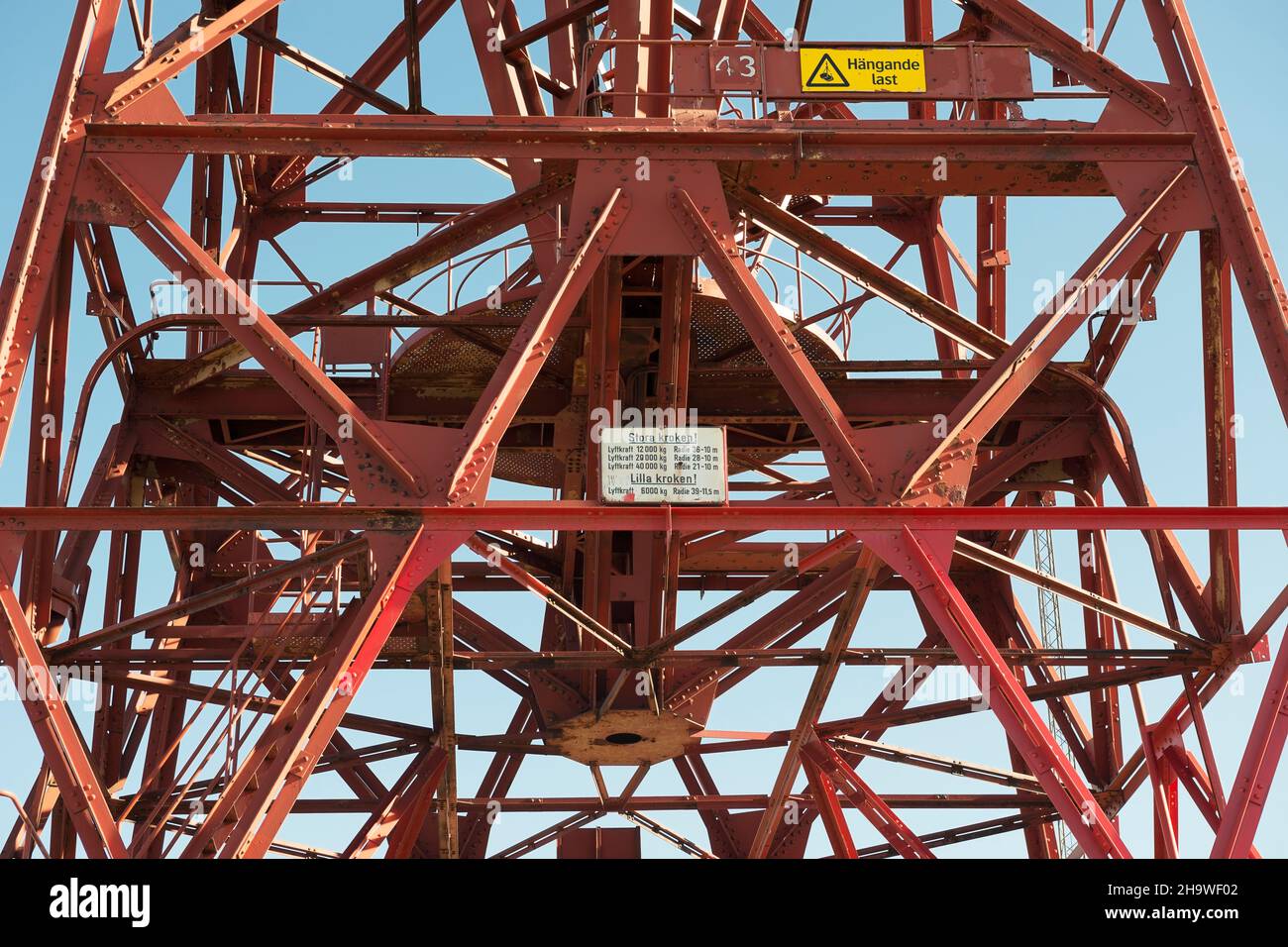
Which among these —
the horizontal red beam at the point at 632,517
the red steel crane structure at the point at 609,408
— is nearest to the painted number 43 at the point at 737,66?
the red steel crane structure at the point at 609,408

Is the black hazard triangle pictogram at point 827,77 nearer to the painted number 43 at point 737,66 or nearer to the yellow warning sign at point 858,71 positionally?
the yellow warning sign at point 858,71

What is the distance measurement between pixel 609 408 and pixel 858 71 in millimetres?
4143

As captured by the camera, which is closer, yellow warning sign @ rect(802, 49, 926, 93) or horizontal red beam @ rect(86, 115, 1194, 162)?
horizontal red beam @ rect(86, 115, 1194, 162)

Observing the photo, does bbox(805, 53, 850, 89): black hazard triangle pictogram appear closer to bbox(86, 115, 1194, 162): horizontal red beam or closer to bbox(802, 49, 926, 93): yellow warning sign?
bbox(802, 49, 926, 93): yellow warning sign

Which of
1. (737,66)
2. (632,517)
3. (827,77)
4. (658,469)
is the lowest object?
(632,517)

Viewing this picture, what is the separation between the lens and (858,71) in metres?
15.8

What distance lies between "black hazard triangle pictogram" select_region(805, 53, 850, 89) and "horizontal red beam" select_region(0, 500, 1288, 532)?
4.40m

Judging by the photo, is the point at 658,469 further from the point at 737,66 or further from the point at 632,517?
the point at 737,66

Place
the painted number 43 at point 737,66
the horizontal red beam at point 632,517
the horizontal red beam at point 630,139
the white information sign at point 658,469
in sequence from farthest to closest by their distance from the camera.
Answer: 1. the painted number 43 at point 737,66
2. the horizontal red beam at point 630,139
3. the white information sign at point 658,469
4. the horizontal red beam at point 632,517

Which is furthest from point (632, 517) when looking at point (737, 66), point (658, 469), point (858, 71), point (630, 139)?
point (858, 71)

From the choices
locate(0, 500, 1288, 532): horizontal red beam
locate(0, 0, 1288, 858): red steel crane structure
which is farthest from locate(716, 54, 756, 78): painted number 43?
locate(0, 500, 1288, 532): horizontal red beam

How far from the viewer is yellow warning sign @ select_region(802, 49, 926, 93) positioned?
15.8 metres

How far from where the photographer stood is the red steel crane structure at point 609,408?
1371cm

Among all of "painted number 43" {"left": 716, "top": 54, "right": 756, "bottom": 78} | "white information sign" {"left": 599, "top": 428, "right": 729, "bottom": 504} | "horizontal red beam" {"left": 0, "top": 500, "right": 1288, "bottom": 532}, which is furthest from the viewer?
"painted number 43" {"left": 716, "top": 54, "right": 756, "bottom": 78}
